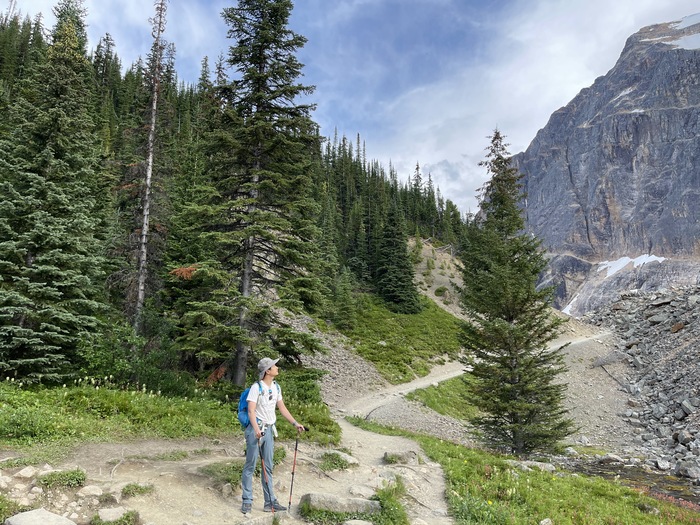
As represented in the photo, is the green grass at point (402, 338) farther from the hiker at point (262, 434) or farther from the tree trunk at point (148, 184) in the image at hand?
the hiker at point (262, 434)

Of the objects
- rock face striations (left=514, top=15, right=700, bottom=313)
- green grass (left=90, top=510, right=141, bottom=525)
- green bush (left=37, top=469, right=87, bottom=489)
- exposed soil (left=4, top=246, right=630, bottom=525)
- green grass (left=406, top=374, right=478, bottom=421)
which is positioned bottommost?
green grass (left=406, top=374, right=478, bottom=421)

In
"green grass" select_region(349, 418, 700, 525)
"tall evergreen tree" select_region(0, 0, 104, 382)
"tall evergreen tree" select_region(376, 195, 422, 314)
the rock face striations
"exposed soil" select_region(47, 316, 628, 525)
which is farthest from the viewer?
the rock face striations

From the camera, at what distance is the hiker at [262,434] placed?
20.3ft

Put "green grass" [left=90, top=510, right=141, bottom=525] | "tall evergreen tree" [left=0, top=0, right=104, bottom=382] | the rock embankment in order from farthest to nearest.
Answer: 1. the rock embankment
2. "tall evergreen tree" [left=0, top=0, right=104, bottom=382]
3. "green grass" [left=90, top=510, right=141, bottom=525]

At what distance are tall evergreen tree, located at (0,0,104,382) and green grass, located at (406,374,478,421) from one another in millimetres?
18944

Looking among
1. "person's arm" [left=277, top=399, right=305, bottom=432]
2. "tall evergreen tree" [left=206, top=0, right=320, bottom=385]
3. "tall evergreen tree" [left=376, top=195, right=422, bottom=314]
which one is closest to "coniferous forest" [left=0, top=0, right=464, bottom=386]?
"tall evergreen tree" [left=206, top=0, right=320, bottom=385]

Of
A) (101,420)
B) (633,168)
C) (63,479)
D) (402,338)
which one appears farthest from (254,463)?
(633,168)

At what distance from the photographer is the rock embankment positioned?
70.3 feet

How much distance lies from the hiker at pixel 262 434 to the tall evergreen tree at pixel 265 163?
6393 mm

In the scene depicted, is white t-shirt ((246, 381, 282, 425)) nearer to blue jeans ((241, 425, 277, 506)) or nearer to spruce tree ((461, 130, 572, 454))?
blue jeans ((241, 425, 277, 506))

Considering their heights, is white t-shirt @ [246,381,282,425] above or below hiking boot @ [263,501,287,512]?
above

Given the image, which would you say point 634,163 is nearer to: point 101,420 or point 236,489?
point 236,489

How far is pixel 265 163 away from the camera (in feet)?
47.7

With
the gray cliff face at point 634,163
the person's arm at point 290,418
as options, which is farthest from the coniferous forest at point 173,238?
the gray cliff face at point 634,163
